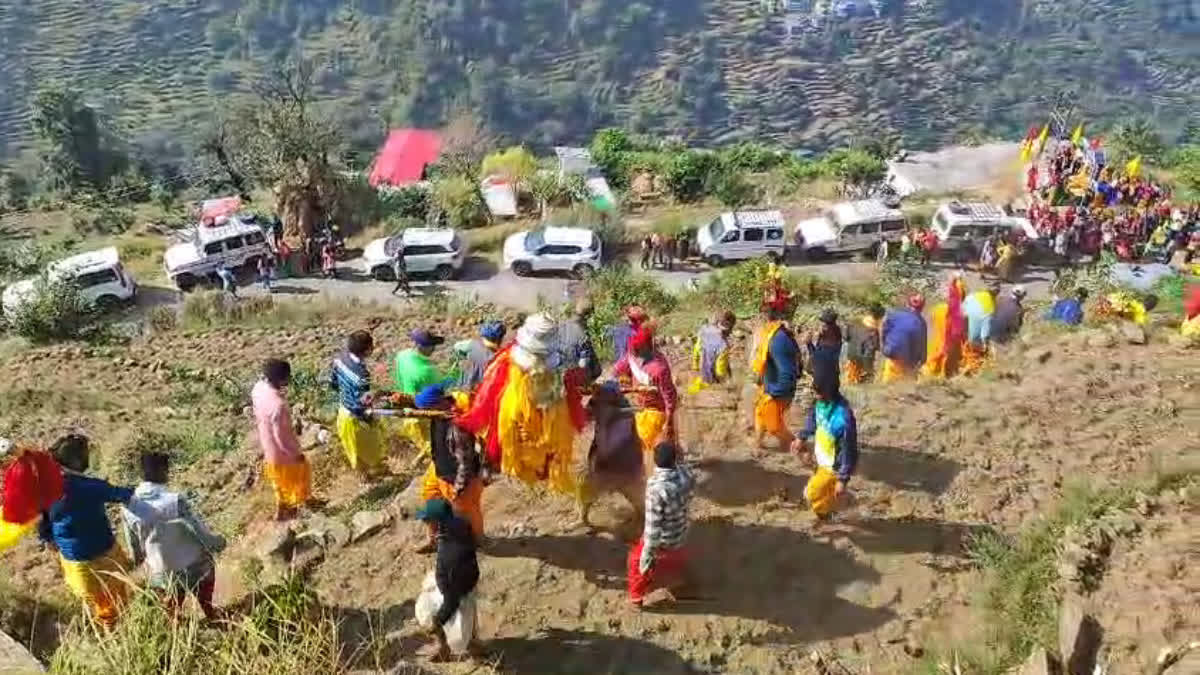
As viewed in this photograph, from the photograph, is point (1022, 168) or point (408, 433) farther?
point (1022, 168)

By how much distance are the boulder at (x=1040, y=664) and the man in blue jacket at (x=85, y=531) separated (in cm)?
487

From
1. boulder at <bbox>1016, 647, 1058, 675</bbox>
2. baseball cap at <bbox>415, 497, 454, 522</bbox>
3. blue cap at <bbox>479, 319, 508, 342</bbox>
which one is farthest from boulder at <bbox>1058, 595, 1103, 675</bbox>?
blue cap at <bbox>479, 319, 508, 342</bbox>

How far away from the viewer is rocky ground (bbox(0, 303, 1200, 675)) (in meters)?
5.96

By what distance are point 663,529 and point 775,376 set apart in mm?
2295

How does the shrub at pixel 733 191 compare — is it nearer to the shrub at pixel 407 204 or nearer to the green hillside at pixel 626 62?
the shrub at pixel 407 204

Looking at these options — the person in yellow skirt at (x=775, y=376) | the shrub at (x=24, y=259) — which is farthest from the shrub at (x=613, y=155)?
the person in yellow skirt at (x=775, y=376)

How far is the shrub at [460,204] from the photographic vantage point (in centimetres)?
2317

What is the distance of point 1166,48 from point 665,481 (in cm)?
11711

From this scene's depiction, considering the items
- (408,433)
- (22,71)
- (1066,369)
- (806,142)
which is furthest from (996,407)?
(22,71)

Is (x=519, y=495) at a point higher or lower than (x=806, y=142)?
higher

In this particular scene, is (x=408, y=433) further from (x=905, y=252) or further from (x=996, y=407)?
(x=905, y=252)

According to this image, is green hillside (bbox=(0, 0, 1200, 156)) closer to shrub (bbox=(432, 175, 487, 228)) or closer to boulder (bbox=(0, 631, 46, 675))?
shrub (bbox=(432, 175, 487, 228))

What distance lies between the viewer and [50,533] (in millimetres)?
5723

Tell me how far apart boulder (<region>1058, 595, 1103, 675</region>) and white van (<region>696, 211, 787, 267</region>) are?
14911 millimetres
